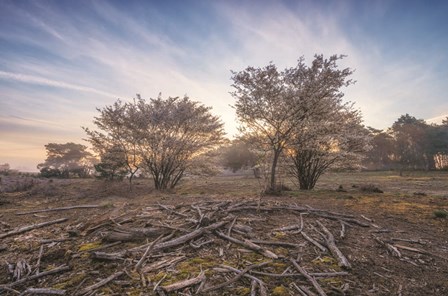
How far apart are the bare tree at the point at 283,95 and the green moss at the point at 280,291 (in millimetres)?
11226

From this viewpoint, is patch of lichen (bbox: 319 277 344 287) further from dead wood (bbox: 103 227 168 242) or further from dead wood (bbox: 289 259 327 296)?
dead wood (bbox: 103 227 168 242)

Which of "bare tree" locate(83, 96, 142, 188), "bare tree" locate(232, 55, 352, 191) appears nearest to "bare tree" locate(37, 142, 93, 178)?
"bare tree" locate(83, 96, 142, 188)

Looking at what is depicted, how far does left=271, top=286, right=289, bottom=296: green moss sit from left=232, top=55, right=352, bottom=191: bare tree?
11.2 meters

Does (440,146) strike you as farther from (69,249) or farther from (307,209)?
(69,249)

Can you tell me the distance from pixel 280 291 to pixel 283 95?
13557mm

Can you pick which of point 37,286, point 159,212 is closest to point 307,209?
point 159,212

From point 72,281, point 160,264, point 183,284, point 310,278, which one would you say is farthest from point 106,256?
point 310,278

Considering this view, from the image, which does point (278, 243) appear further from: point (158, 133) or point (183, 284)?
point (158, 133)

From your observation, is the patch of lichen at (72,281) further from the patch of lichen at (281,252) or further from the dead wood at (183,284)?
the patch of lichen at (281,252)

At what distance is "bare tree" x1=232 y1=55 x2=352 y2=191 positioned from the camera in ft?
51.5

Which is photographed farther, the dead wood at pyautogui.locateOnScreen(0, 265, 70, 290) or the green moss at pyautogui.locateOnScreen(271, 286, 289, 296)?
the dead wood at pyautogui.locateOnScreen(0, 265, 70, 290)

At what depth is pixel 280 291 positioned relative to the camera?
14.0 ft

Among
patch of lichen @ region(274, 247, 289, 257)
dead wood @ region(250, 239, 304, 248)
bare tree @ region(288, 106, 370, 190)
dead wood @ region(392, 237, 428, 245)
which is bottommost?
dead wood @ region(392, 237, 428, 245)

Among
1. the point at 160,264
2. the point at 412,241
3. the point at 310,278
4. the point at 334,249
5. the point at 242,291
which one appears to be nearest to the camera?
the point at 242,291
